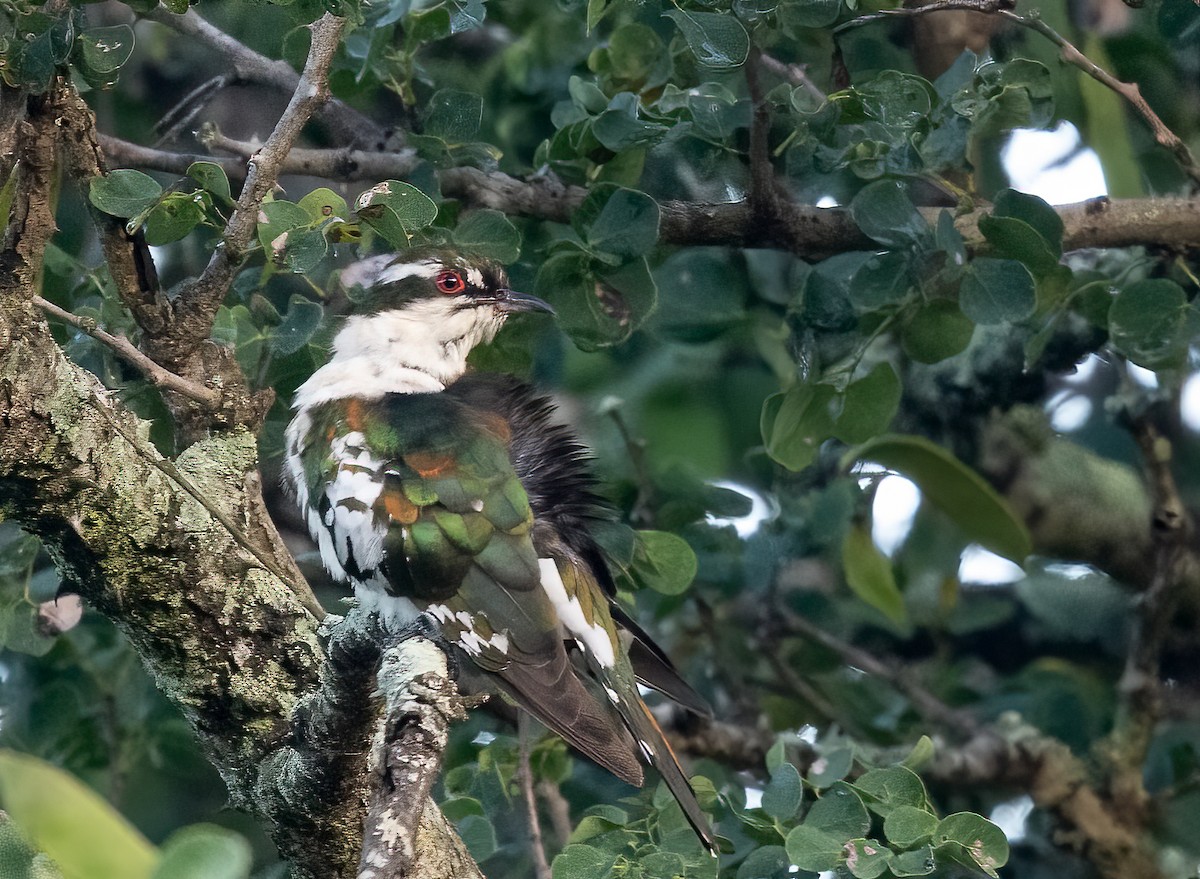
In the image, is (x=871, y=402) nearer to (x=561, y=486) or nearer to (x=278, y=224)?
(x=561, y=486)

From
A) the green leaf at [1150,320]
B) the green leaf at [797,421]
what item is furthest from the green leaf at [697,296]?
the green leaf at [1150,320]

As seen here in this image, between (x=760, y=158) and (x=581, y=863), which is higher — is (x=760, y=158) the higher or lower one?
the higher one

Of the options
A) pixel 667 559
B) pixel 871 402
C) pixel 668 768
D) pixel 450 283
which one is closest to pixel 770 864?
pixel 668 768

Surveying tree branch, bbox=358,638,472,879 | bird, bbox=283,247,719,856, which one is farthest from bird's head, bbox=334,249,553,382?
tree branch, bbox=358,638,472,879

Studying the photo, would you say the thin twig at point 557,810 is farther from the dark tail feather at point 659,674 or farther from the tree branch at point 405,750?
the tree branch at point 405,750

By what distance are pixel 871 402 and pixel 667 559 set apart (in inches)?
20.4

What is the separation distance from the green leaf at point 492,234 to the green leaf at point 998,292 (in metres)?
0.86

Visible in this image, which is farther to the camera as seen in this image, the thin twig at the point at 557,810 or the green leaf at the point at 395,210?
the thin twig at the point at 557,810

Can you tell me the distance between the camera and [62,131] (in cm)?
208

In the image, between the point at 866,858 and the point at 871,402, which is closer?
the point at 866,858

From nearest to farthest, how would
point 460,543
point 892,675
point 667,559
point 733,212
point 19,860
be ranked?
point 19,860, point 460,543, point 667,559, point 733,212, point 892,675

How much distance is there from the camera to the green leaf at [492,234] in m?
2.54

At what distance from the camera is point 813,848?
2.08m

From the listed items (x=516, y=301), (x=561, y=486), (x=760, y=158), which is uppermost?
(x=760, y=158)
